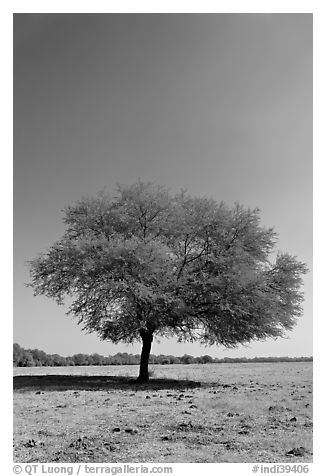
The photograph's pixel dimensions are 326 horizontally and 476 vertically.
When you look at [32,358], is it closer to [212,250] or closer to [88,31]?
[212,250]

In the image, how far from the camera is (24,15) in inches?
486

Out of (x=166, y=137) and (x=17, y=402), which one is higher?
(x=166, y=137)

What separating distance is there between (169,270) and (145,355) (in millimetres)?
4951

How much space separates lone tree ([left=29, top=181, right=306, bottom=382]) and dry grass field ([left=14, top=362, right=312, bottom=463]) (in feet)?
15.2

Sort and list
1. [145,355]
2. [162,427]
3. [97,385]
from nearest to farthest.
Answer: [162,427]
[97,385]
[145,355]

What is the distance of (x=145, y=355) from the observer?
23359 millimetres

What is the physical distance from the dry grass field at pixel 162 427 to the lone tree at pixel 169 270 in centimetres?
463

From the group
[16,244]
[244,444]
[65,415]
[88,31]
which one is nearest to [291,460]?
[244,444]
